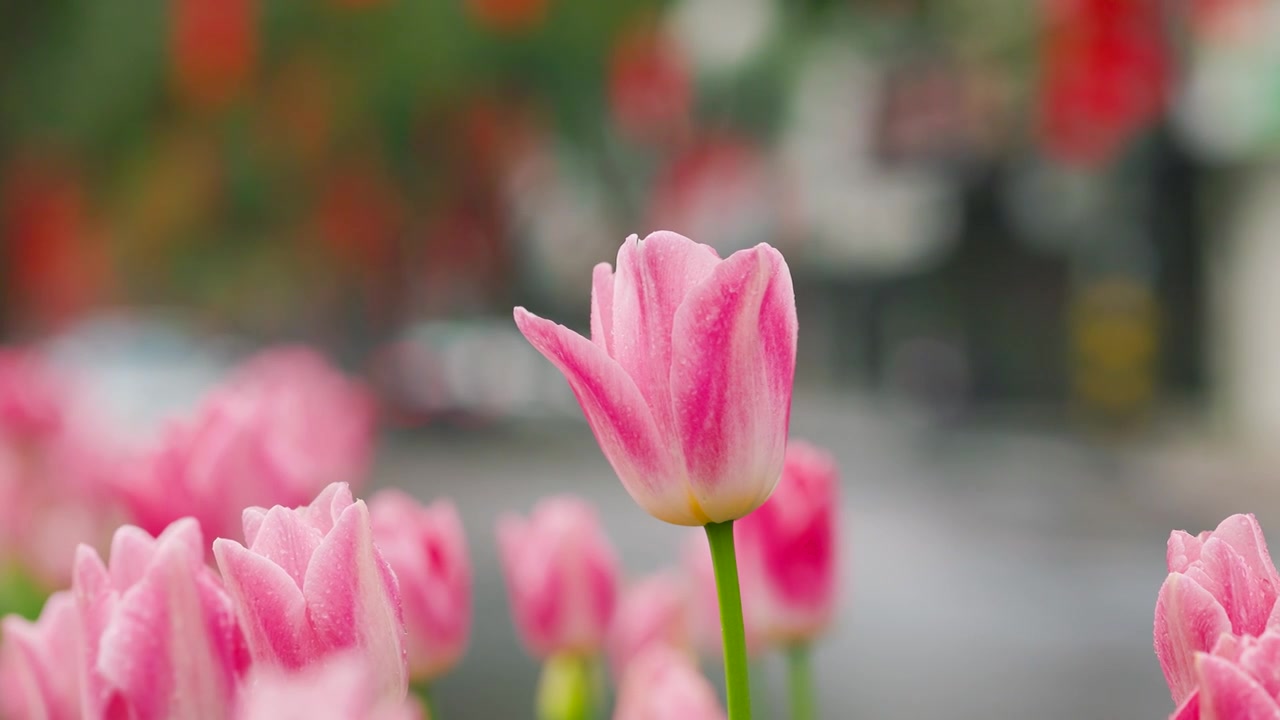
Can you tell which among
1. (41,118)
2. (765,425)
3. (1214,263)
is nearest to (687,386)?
(765,425)

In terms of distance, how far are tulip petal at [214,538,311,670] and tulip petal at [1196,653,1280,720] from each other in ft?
0.84

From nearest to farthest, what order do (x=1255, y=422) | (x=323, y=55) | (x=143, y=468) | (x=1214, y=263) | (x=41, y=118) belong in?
(x=143, y=468), (x=41, y=118), (x=323, y=55), (x=1255, y=422), (x=1214, y=263)

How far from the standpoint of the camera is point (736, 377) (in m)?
0.51

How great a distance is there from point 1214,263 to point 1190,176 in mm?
921

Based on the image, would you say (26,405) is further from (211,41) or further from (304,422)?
(211,41)

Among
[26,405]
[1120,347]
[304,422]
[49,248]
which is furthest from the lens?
[49,248]

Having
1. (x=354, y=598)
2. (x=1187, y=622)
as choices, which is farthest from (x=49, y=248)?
(x=1187, y=622)

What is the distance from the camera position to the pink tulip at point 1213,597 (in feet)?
1.39

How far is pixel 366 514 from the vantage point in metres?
0.44

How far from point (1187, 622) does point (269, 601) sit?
273 millimetres

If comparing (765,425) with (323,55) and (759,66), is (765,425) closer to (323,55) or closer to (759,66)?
(323,55)

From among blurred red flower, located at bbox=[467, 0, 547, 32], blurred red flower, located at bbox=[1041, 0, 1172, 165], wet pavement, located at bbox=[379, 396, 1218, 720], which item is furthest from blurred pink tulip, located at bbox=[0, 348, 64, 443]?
blurred red flower, located at bbox=[467, 0, 547, 32]

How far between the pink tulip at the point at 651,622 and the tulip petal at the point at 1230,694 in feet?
1.63

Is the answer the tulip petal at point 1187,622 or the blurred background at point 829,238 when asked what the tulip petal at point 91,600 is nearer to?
the tulip petal at point 1187,622
